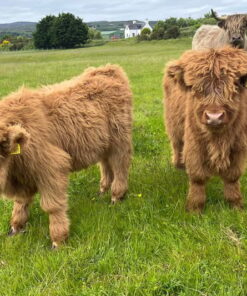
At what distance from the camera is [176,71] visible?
14.5 ft

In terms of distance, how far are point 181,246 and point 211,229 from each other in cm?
43

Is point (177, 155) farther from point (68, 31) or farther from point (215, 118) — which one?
point (68, 31)

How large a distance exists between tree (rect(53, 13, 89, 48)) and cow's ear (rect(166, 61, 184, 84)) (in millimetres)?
70322

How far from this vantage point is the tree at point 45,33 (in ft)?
242

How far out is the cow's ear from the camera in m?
4.41

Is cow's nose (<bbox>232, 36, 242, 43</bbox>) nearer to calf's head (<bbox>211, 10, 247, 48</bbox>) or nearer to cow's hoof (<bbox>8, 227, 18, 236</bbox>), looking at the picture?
calf's head (<bbox>211, 10, 247, 48</bbox>)

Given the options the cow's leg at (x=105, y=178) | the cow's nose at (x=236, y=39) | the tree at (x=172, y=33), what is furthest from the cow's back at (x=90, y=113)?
the tree at (x=172, y=33)

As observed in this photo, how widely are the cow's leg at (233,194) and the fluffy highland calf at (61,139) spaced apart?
1.31 metres

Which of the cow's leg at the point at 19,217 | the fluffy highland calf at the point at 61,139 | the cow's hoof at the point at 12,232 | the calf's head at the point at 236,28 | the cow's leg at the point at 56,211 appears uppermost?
the calf's head at the point at 236,28

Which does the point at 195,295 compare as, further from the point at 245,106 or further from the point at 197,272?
the point at 245,106

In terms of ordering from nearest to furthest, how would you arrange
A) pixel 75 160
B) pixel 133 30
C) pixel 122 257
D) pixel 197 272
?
pixel 197 272
pixel 122 257
pixel 75 160
pixel 133 30

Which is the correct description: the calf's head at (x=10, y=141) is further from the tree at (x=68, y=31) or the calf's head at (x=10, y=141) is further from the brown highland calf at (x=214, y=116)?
the tree at (x=68, y=31)

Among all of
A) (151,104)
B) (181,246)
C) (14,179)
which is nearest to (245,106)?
(181,246)

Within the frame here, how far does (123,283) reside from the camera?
3.38 metres
